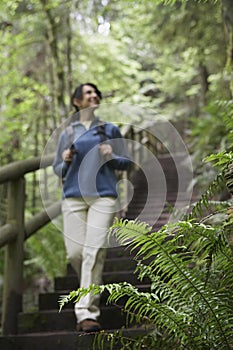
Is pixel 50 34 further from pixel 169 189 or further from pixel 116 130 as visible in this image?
pixel 116 130

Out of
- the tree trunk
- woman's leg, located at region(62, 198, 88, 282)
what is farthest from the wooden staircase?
the tree trunk

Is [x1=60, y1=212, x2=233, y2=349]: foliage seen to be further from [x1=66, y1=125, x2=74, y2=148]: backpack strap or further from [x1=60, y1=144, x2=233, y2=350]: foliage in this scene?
[x1=66, y1=125, x2=74, y2=148]: backpack strap

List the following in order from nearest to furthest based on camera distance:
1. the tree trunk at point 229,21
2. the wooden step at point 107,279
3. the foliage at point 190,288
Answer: the foliage at point 190,288
the tree trunk at point 229,21
the wooden step at point 107,279

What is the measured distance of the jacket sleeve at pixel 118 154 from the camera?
4.09 m

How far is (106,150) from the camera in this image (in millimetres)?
4012

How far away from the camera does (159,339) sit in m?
2.49

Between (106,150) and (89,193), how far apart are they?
358 mm

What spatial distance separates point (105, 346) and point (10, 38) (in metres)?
7.94

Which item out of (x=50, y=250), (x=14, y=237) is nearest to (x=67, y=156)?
(x=14, y=237)

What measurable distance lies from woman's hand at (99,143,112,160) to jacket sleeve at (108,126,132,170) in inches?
1.6

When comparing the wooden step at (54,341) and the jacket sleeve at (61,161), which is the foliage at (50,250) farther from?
the jacket sleeve at (61,161)

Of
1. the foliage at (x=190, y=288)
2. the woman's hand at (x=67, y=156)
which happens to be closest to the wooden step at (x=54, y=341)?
the foliage at (x=190, y=288)

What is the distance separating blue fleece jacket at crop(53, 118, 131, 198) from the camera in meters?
3.99

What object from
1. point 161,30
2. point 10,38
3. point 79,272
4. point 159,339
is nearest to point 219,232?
point 159,339
